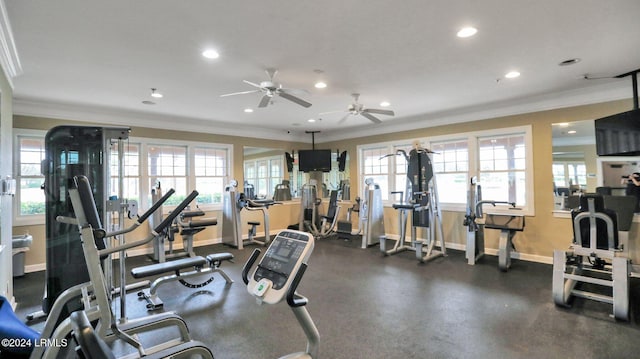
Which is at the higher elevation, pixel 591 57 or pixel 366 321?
pixel 591 57

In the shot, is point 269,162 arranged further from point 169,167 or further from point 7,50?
point 7,50

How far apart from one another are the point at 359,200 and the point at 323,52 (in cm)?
446

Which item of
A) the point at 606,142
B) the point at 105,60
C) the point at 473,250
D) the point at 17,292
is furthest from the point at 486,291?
the point at 17,292

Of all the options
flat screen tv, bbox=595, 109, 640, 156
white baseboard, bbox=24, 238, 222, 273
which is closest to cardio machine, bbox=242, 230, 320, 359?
flat screen tv, bbox=595, 109, 640, 156

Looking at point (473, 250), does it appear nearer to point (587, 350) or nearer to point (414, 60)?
point (587, 350)

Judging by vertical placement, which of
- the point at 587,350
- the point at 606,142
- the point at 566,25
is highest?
the point at 566,25

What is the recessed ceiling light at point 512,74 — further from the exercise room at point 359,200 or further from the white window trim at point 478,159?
the white window trim at point 478,159

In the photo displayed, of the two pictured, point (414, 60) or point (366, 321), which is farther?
point (414, 60)

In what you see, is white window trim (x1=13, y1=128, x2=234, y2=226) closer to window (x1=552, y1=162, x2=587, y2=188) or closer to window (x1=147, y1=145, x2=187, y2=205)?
window (x1=147, y1=145, x2=187, y2=205)

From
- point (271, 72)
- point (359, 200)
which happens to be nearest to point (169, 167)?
point (271, 72)

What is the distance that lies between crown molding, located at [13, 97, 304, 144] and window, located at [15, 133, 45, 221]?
42 cm

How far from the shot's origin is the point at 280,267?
1625mm

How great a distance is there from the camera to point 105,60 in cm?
332

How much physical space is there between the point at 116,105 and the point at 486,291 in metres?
6.26
